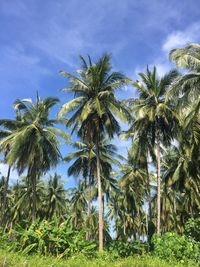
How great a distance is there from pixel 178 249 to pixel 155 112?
525 inches

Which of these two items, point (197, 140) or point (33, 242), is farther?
point (197, 140)

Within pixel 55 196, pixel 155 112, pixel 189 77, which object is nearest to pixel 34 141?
pixel 155 112

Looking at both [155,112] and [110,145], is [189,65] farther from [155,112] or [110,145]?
[110,145]

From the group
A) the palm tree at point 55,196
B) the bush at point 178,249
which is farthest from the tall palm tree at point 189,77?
the palm tree at point 55,196

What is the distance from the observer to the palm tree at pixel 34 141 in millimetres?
28125

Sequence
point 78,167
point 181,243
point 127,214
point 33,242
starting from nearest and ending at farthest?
point 33,242
point 181,243
point 78,167
point 127,214

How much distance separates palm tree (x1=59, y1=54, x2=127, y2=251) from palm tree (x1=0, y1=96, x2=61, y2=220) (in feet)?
10.8

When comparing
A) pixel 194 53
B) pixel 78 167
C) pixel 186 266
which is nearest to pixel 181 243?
pixel 186 266

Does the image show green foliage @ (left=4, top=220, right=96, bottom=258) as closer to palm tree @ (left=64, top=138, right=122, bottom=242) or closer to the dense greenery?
the dense greenery

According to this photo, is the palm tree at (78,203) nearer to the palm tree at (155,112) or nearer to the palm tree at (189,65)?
the palm tree at (155,112)

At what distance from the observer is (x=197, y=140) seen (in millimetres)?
26781

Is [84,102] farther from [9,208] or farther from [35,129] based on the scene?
[9,208]

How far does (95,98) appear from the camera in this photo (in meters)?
25.6

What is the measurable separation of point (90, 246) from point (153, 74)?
53.9 ft
